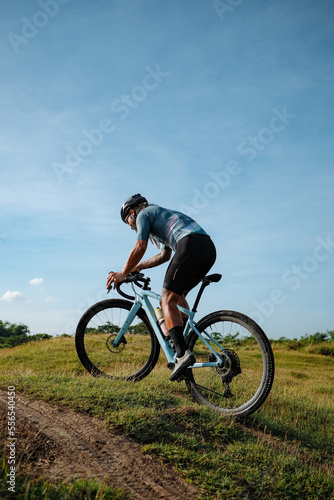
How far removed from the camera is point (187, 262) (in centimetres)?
527

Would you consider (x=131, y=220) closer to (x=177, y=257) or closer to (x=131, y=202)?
(x=131, y=202)

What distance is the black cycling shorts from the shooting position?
17.3 feet

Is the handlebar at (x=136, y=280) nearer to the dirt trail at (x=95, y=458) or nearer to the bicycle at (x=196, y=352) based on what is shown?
the bicycle at (x=196, y=352)

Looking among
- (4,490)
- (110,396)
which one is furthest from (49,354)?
(4,490)

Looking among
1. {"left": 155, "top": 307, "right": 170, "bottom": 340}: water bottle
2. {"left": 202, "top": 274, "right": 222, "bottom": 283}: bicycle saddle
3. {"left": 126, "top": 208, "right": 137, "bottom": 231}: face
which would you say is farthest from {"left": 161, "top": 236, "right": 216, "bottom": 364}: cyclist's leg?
{"left": 126, "top": 208, "right": 137, "bottom": 231}: face

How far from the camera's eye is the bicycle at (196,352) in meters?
5.14

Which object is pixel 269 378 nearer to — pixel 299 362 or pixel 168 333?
pixel 168 333

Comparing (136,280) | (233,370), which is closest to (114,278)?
(136,280)

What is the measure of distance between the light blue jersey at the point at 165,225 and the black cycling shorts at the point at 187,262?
0.13 m

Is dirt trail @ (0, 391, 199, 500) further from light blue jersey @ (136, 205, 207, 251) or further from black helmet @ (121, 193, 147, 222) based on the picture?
black helmet @ (121, 193, 147, 222)

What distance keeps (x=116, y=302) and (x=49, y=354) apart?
281 inches

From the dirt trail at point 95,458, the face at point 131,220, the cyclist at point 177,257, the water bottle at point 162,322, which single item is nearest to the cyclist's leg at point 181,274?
the cyclist at point 177,257

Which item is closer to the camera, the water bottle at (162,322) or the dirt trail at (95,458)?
the dirt trail at (95,458)

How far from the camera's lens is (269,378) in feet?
16.1
